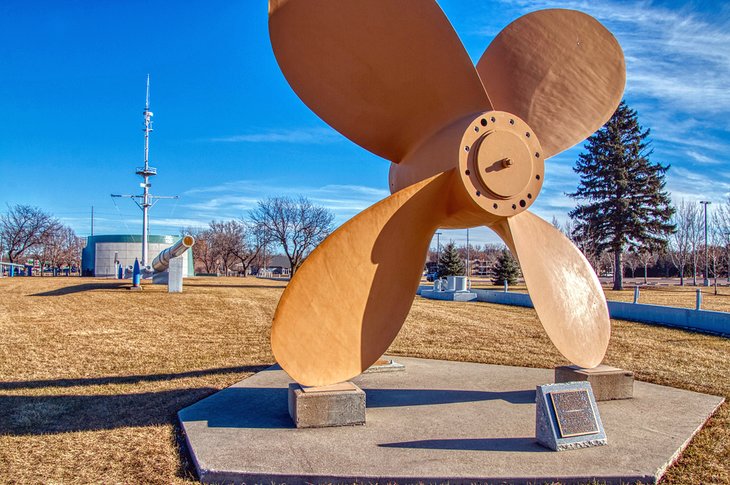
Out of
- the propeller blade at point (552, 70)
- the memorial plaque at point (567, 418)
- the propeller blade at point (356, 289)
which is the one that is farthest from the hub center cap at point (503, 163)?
the memorial plaque at point (567, 418)

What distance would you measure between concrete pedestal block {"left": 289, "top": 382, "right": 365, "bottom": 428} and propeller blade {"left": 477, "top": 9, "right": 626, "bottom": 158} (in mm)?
3264

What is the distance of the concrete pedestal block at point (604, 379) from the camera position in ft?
18.2

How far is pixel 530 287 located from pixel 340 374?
1.91 meters

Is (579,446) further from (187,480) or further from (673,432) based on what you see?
(187,480)

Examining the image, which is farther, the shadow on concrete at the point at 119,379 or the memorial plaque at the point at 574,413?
the shadow on concrete at the point at 119,379

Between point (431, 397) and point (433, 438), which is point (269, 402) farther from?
point (433, 438)

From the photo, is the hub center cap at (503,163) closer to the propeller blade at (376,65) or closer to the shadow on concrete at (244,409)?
the propeller blade at (376,65)

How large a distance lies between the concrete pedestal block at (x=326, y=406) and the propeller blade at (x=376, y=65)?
240cm

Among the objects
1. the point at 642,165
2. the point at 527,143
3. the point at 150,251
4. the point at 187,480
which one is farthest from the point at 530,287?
the point at 150,251

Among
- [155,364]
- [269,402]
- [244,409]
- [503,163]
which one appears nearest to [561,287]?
[503,163]

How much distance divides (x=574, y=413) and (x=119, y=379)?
573cm

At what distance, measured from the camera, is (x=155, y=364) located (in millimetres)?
8125

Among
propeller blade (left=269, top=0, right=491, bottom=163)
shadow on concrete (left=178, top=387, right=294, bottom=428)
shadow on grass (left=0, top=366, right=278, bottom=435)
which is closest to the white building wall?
shadow on grass (left=0, top=366, right=278, bottom=435)

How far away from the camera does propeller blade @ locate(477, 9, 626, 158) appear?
17.4 feet
